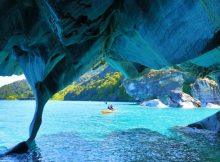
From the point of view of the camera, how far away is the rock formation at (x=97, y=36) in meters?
9.55

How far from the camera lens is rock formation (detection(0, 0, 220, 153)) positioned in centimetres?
955

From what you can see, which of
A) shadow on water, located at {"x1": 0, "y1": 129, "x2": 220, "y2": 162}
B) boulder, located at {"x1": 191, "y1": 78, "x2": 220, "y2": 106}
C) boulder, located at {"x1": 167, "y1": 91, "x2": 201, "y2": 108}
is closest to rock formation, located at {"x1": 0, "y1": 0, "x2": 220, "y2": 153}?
shadow on water, located at {"x1": 0, "y1": 129, "x2": 220, "y2": 162}

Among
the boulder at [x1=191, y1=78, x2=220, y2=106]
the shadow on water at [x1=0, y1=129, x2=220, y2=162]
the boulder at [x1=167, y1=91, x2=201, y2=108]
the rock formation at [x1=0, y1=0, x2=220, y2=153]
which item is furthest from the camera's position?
the boulder at [x1=191, y1=78, x2=220, y2=106]

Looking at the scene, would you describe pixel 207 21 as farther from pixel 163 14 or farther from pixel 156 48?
pixel 156 48

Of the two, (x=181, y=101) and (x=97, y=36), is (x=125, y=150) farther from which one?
(x=181, y=101)

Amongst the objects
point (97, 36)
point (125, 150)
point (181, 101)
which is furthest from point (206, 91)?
point (97, 36)

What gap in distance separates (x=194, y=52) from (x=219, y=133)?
603 inches

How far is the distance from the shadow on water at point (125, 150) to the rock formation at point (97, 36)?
5.56 ft

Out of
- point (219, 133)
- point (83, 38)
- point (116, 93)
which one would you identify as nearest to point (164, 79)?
point (116, 93)

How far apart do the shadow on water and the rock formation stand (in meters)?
1.69

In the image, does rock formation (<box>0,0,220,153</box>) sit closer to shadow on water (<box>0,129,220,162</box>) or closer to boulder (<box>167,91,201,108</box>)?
shadow on water (<box>0,129,220,162</box>)

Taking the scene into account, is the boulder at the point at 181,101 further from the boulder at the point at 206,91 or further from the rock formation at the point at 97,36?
the rock formation at the point at 97,36

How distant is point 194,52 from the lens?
10.1 meters

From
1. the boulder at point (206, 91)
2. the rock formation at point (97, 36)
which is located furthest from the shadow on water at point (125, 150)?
the boulder at point (206, 91)
